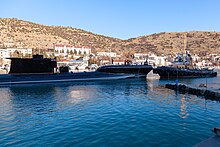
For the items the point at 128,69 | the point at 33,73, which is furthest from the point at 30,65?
the point at 128,69

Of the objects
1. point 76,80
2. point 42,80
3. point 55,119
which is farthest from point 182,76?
point 55,119

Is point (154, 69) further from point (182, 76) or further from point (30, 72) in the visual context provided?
point (30, 72)

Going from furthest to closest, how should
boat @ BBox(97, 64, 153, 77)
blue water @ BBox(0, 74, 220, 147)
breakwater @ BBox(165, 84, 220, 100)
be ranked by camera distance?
1. boat @ BBox(97, 64, 153, 77)
2. breakwater @ BBox(165, 84, 220, 100)
3. blue water @ BBox(0, 74, 220, 147)

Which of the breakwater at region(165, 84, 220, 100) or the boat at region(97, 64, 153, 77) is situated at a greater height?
the boat at region(97, 64, 153, 77)

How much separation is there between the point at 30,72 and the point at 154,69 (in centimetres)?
5064

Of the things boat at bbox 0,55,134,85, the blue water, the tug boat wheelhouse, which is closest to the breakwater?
the blue water

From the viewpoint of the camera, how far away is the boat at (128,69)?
268ft

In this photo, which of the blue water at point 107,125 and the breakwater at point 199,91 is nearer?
the blue water at point 107,125

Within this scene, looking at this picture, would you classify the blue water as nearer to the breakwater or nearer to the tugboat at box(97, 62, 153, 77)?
the breakwater

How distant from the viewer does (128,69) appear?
8306 centimetres

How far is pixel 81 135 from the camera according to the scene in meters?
17.8

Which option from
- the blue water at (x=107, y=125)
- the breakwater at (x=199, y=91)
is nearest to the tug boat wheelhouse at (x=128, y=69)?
the breakwater at (x=199, y=91)

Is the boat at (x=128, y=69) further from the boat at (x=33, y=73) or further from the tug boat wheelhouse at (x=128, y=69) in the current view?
the boat at (x=33, y=73)

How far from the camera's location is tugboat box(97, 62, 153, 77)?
81.6 m
